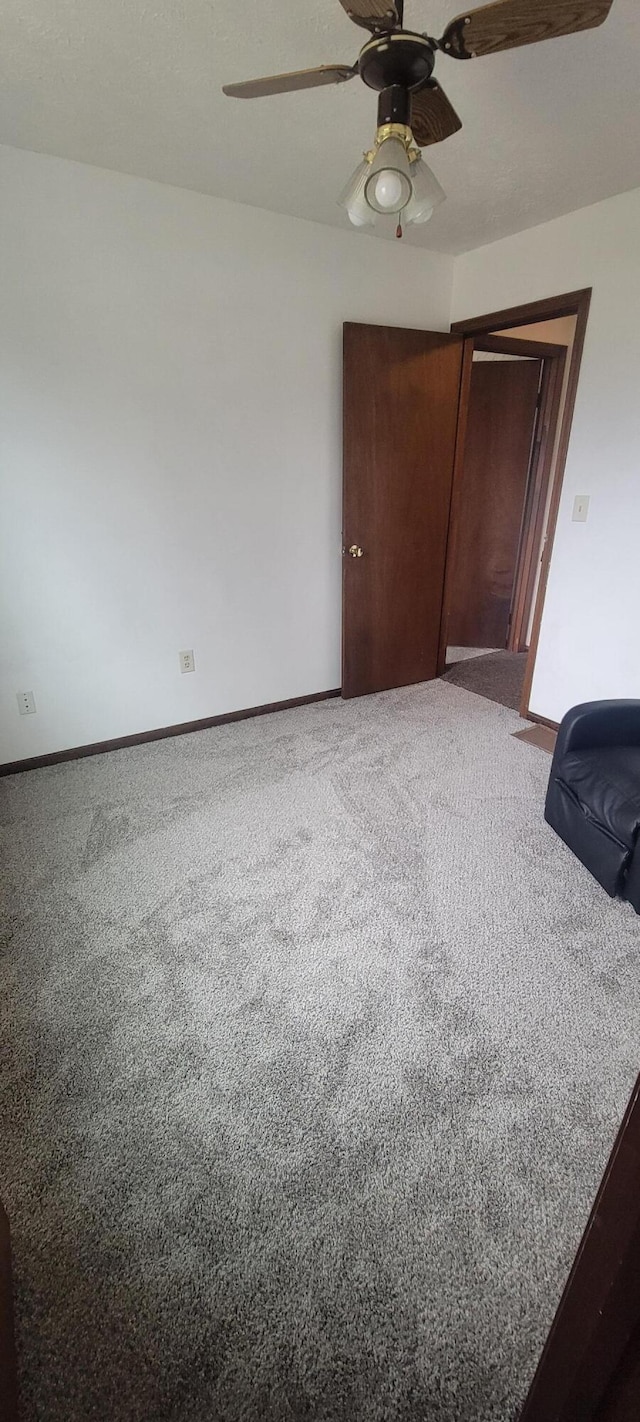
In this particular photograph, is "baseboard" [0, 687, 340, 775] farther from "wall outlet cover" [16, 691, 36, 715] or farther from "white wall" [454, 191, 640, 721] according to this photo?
"white wall" [454, 191, 640, 721]

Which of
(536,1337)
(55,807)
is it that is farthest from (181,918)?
(536,1337)

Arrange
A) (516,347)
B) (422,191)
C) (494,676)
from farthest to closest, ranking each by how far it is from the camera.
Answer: (494,676), (516,347), (422,191)

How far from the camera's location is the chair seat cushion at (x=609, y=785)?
1.86 metres

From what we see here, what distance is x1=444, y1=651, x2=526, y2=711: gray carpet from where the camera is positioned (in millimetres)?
3730

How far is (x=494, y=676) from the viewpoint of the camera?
407cm

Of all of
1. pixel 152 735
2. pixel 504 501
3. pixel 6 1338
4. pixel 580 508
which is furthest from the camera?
pixel 504 501

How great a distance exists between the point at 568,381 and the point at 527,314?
466 mm

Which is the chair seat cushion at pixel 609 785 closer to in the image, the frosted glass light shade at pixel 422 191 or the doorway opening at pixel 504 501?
the doorway opening at pixel 504 501

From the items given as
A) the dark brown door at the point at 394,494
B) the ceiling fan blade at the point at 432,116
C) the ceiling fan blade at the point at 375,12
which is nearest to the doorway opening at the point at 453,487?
the dark brown door at the point at 394,494

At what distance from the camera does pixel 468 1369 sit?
98cm

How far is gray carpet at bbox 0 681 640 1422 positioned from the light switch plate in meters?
1.46

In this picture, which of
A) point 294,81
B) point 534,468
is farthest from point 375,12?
point 534,468

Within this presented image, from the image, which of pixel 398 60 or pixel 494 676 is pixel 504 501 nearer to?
pixel 494 676

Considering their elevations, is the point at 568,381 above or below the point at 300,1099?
above
